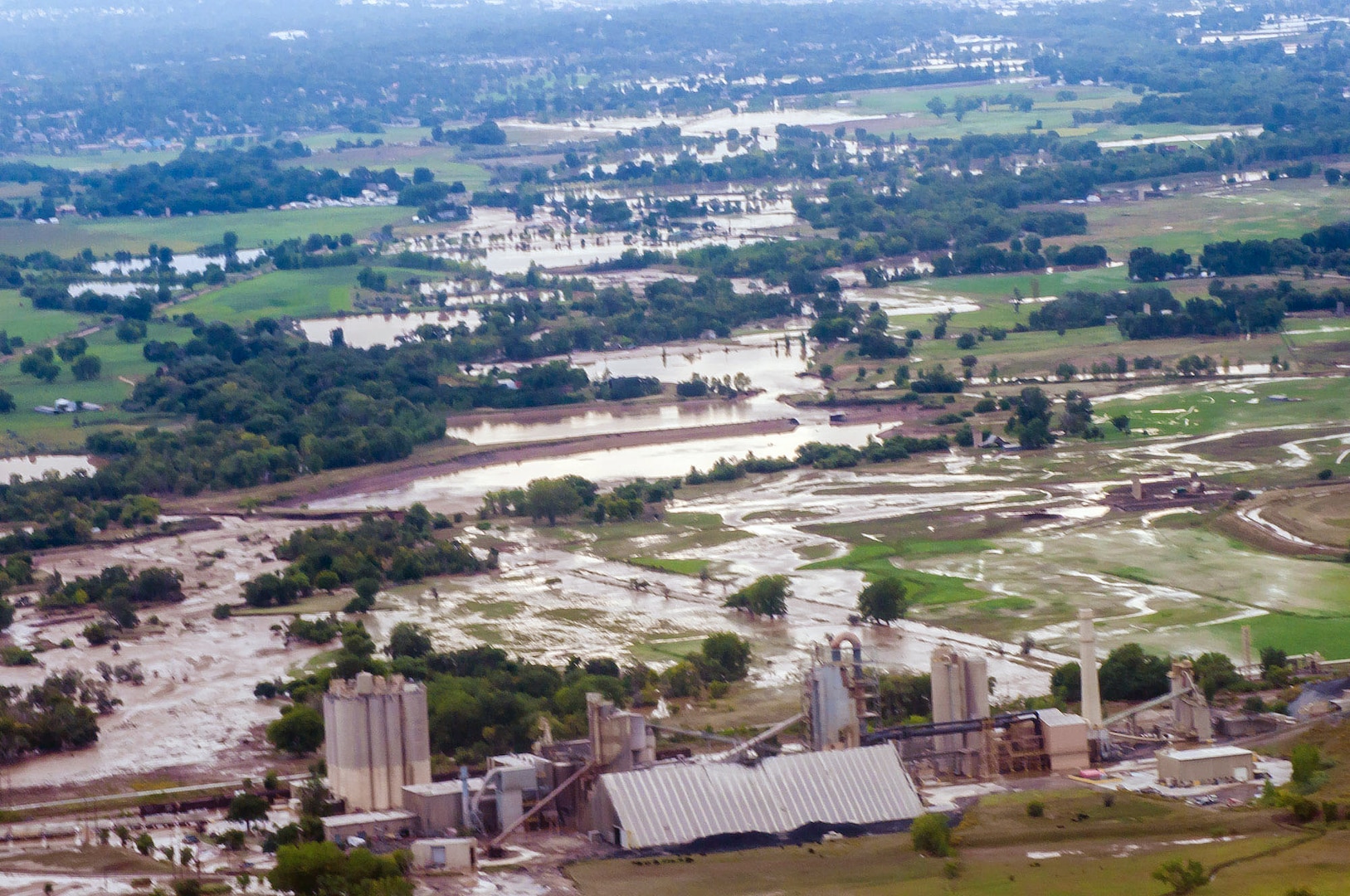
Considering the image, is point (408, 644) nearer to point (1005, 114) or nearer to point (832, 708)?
point (832, 708)

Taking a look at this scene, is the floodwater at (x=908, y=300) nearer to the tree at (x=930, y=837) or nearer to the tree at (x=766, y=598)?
the tree at (x=766, y=598)

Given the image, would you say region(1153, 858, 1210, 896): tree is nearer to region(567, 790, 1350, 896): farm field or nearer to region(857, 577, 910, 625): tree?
region(567, 790, 1350, 896): farm field

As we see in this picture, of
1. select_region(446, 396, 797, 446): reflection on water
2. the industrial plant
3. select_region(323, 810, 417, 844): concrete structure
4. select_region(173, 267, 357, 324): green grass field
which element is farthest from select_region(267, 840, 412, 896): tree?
select_region(173, 267, 357, 324): green grass field

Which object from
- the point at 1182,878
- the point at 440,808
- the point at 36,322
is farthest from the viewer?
the point at 36,322

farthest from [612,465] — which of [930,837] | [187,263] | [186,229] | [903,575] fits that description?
[186,229]

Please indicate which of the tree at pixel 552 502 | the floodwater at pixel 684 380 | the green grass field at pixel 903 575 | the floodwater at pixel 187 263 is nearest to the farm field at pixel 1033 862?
the green grass field at pixel 903 575

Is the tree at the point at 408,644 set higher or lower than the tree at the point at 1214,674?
lower

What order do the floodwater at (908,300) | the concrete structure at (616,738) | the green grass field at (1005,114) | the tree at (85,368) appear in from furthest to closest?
1. the green grass field at (1005,114)
2. the floodwater at (908,300)
3. the tree at (85,368)
4. the concrete structure at (616,738)
